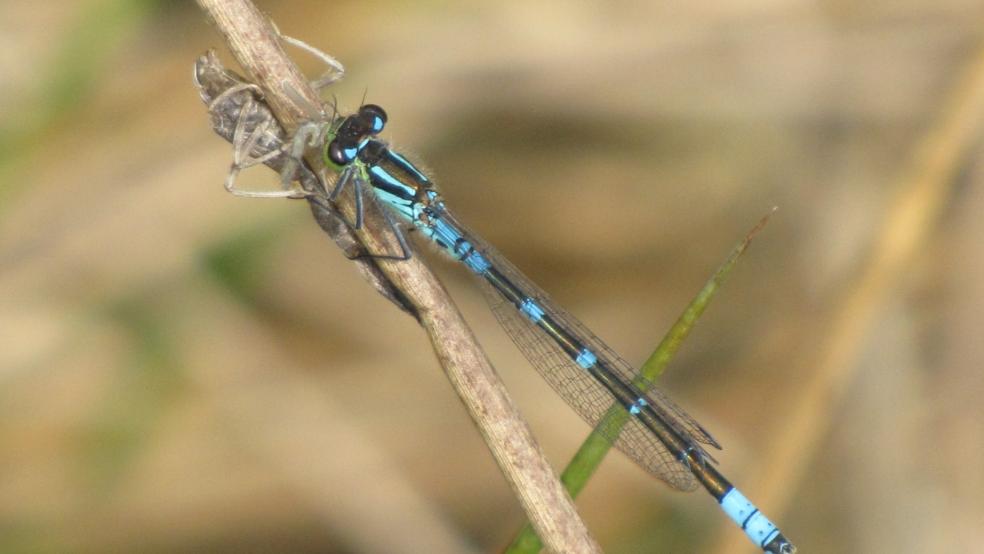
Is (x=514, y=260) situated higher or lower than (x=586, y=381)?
higher

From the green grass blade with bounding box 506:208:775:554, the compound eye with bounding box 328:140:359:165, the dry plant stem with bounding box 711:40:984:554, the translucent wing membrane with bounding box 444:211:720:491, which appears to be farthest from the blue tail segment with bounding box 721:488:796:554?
the compound eye with bounding box 328:140:359:165

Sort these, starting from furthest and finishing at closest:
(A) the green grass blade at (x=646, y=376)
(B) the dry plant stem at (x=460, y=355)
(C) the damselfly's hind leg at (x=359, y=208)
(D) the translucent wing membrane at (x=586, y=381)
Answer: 1. (D) the translucent wing membrane at (x=586, y=381)
2. (C) the damselfly's hind leg at (x=359, y=208)
3. (B) the dry plant stem at (x=460, y=355)
4. (A) the green grass blade at (x=646, y=376)

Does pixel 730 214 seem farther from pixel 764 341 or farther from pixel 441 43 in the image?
pixel 441 43

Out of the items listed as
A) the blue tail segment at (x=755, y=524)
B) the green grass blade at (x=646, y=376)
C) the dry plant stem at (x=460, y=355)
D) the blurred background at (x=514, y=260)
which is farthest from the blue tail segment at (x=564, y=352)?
the green grass blade at (x=646, y=376)

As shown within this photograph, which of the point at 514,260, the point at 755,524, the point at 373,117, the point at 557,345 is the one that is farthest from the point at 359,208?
the point at 514,260

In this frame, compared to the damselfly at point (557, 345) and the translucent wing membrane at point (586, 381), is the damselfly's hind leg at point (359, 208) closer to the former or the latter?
the damselfly at point (557, 345)

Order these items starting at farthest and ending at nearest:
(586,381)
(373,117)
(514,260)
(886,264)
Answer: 1. (514,260)
2. (886,264)
3. (586,381)
4. (373,117)

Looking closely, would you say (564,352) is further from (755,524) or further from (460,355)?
(460,355)
